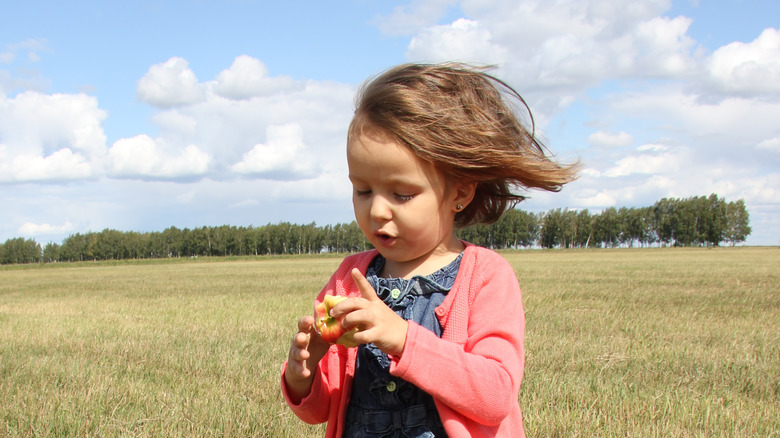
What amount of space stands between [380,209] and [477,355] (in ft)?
1.67

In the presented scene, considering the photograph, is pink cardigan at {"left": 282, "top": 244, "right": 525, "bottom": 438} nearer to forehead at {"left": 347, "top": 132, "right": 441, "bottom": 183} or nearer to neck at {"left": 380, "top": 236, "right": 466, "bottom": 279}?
neck at {"left": 380, "top": 236, "right": 466, "bottom": 279}

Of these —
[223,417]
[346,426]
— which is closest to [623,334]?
[223,417]

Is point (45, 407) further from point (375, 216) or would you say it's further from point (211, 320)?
point (211, 320)

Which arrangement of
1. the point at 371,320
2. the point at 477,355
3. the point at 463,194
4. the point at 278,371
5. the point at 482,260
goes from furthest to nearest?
the point at 278,371, the point at 463,194, the point at 482,260, the point at 477,355, the point at 371,320

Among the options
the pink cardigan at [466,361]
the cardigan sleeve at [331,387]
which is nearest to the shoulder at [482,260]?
the pink cardigan at [466,361]

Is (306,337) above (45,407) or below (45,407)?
above

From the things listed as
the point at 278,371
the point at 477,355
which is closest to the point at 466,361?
the point at 477,355

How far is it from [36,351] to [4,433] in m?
3.08

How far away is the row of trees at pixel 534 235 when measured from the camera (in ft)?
382

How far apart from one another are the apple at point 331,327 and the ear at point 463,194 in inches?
23.2

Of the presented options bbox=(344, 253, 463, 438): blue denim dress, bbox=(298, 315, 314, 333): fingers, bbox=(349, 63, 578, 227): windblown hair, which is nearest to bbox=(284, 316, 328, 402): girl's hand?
bbox=(298, 315, 314, 333): fingers

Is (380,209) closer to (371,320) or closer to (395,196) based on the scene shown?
(395,196)

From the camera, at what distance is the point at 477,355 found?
1782mm

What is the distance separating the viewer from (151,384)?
Answer: 454 centimetres
